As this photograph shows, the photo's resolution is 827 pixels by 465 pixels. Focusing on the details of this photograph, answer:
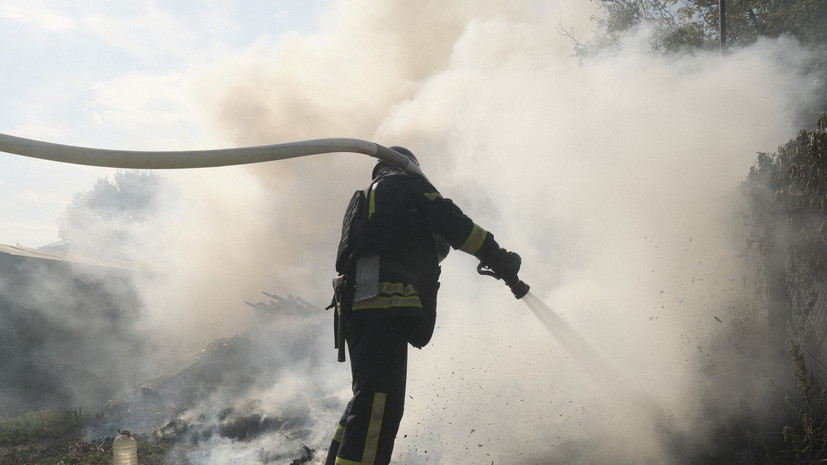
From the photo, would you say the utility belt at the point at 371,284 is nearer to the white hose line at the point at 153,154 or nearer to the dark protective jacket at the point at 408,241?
the dark protective jacket at the point at 408,241

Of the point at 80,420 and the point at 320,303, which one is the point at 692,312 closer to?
the point at 80,420

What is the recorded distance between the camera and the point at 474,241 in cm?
287

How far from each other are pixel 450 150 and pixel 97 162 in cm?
937

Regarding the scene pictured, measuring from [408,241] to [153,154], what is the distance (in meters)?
1.10

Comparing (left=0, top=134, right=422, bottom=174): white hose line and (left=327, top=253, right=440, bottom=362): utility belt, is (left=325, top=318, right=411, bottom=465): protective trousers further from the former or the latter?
(left=0, top=134, right=422, bottom=174): white hose line

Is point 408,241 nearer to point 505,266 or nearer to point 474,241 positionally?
point 474,241

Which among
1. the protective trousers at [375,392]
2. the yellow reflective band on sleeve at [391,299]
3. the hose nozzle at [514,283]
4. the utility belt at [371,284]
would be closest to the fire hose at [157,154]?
the utility belt at [371,284]

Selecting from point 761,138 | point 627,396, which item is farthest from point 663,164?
point 627,396

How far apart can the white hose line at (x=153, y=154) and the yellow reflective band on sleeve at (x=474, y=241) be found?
72cm

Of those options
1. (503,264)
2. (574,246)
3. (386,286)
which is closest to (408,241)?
(386,286)

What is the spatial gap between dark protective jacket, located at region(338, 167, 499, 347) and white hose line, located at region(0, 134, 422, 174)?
36cm

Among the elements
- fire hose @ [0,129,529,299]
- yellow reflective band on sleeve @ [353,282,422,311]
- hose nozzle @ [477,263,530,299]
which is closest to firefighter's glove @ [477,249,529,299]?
hose nozzle @ [477,263,530,299]

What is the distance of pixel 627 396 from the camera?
12.8 feet

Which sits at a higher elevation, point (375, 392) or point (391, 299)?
point (391, 299)
